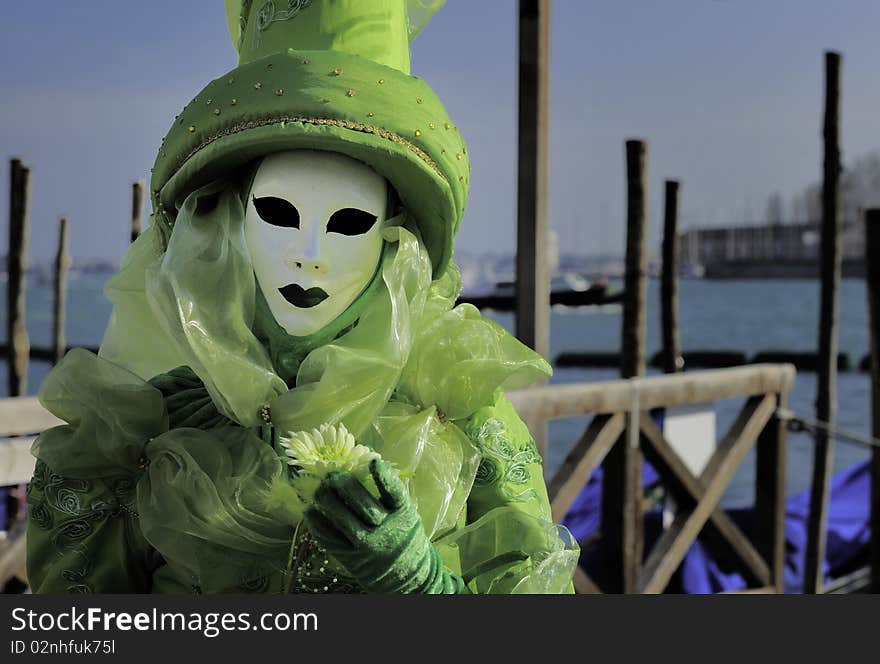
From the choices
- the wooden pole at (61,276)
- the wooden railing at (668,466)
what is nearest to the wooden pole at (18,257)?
the wooden pole at (61,276)

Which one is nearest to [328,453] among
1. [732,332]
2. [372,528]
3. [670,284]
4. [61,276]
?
[372,528]

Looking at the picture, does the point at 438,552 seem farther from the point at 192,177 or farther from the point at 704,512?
the point at 704,512

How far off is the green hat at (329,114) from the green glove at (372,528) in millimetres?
444

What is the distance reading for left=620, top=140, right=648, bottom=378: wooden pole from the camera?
20.8 feet

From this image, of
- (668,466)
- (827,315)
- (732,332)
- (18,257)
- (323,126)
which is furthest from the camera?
(732,332)

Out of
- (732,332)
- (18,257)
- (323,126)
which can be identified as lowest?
(732,332)

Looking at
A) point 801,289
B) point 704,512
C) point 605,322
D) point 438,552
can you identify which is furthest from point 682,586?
point 801,289

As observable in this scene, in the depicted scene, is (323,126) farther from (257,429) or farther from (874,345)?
(874,345)

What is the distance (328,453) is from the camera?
1355 mm

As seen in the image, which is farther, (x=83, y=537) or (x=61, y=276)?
(x=61, y=276)

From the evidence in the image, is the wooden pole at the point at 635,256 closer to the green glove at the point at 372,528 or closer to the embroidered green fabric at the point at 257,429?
the embroidered green fabric at the point at 257,429

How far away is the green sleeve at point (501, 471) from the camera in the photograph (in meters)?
1.67

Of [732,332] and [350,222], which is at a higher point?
[350,222]

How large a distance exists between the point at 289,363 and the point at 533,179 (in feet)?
5.78
